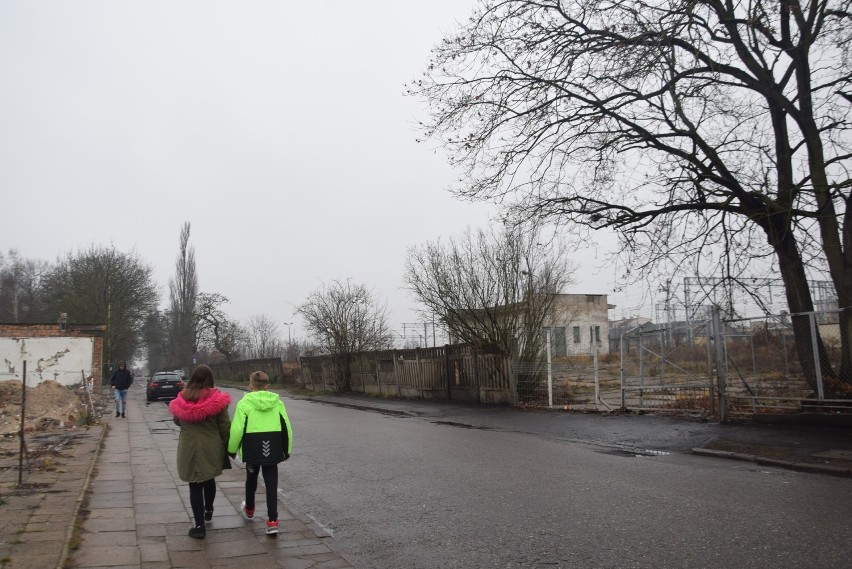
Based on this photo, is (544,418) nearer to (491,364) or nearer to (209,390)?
(491,364)

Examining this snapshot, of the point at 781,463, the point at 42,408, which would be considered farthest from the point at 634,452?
the point at 42,408

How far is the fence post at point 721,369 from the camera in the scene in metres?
13.0

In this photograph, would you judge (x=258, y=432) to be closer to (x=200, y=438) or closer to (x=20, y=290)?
(x=200, y=438)

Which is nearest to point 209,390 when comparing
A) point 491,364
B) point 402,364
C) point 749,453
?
point 749,453

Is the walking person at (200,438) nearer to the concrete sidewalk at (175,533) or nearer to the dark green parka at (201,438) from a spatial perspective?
the dark green parka at (201,438)

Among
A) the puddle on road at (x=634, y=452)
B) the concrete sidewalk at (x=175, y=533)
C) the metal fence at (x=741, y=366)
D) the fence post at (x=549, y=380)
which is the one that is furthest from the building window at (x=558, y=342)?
the concrete sidewalk at (x=175, y=533)

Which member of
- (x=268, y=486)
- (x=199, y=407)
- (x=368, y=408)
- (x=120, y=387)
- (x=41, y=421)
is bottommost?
(x=368, y=408)

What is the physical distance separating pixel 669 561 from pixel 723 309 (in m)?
9.66

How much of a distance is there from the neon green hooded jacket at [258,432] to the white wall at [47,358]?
21.2 m

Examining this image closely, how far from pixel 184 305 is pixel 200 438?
216 ft

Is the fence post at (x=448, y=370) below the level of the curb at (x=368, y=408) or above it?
above

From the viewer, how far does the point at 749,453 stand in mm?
9914

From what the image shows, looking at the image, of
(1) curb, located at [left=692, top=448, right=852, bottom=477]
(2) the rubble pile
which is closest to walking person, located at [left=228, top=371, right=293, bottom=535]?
(1) curb, located at [left=692, top=448, right=852, bottom=477]

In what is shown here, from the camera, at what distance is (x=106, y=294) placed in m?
41.0
